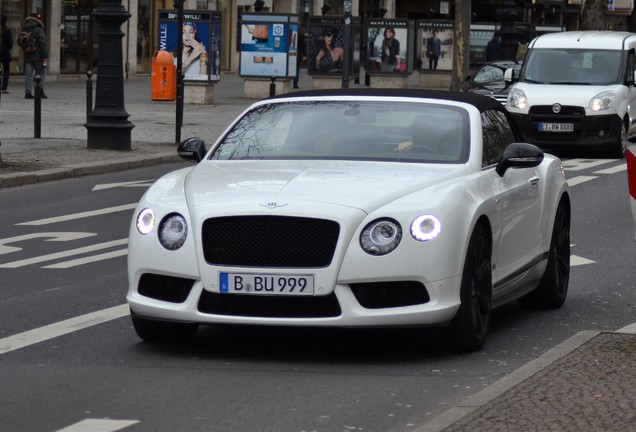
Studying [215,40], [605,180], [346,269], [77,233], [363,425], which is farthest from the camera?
[215,40]

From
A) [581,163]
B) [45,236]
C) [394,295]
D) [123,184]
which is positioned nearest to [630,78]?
[581,163]

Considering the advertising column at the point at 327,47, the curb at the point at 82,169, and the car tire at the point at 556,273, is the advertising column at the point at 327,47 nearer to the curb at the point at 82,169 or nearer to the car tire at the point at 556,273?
the curb at the point at 82,169

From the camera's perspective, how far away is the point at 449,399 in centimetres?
727

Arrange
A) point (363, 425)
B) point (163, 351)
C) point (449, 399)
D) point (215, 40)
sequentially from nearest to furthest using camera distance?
1. point (363, 425)
2. point (449, 399)
3. point (163, 351)
4. point (215, 40)

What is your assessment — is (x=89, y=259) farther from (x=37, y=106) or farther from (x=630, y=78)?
(x=630, y=78)

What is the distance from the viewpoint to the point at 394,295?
26.6 feet

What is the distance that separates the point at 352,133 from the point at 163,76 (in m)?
27.5

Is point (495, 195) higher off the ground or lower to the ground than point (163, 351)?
higher

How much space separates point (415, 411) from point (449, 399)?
0.32m

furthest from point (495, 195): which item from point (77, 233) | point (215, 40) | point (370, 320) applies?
point (215, 40)

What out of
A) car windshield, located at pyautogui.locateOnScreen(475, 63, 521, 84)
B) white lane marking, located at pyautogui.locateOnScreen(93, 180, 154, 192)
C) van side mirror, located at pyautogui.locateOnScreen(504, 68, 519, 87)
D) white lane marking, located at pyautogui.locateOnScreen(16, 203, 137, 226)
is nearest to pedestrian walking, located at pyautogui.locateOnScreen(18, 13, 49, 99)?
car windshield, located at pyautogui.locateOnScreen(475, 63, 521, 84)

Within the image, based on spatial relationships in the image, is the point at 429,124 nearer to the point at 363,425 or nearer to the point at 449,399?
the point at 449,399

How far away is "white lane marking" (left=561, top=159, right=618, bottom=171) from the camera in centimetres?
2334

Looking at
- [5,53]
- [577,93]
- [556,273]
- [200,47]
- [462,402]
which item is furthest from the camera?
[5,53]
